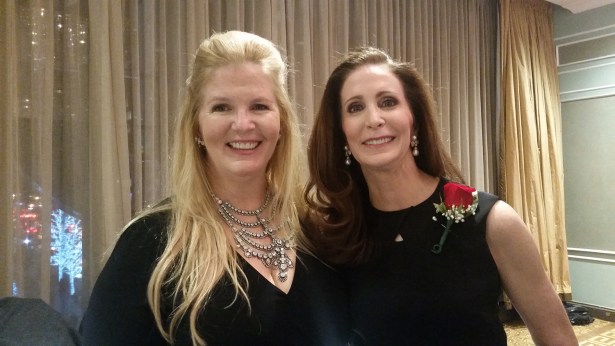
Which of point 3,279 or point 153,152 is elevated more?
point 153,152

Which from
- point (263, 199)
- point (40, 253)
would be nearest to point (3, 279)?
point (40, 253)

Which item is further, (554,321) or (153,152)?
(153,152)

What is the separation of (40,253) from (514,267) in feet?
6.87

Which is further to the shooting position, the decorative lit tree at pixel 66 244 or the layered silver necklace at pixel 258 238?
the decorative lit tree at pixel 66 244

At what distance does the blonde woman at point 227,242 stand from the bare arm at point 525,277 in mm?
469

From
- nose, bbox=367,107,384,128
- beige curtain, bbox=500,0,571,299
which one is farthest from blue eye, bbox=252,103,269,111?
beige curtain, bbox=500,0,571,299

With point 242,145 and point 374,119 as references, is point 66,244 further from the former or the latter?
point 374,119

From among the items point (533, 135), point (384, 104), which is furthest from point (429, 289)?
point (533, 135)

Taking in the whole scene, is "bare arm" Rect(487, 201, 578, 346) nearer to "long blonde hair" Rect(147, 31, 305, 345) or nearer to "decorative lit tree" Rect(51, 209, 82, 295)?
"long blonde hair" Rect(147, 31, 305, 345)

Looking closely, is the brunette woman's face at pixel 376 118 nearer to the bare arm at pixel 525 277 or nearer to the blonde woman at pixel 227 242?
the blonde woman at pixel 227 242

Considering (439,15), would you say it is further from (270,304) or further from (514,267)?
(270,304)

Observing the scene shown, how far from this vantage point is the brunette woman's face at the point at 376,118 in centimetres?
141

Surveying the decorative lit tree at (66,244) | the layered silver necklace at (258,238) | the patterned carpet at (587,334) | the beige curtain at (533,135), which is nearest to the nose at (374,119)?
the layered silver necklace at (258,238)

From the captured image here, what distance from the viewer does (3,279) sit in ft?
7.27
